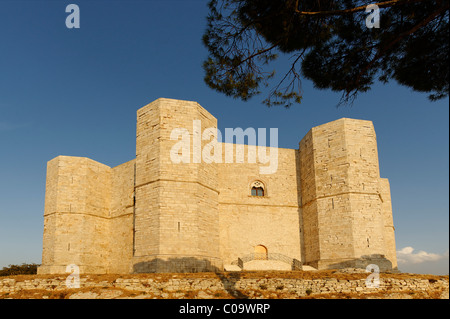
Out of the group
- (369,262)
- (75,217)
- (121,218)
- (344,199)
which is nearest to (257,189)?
(344,199)

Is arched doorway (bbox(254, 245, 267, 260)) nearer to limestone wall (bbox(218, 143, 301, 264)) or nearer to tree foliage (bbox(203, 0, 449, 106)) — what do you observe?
limestone wall (bbox(218, 143, 301, 264))

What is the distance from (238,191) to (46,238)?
1079 cm

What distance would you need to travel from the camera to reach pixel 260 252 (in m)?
19.4

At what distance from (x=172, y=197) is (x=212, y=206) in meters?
2.37

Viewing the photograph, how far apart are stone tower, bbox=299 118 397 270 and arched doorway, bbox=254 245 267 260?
2219 mm

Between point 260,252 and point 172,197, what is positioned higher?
point 172,197

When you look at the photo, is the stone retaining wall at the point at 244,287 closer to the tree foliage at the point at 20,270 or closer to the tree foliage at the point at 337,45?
the tree foliage at the point at 337,45

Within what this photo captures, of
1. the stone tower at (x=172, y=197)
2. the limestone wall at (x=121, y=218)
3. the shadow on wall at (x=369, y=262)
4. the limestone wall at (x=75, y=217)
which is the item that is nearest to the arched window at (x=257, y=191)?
the stone tower at (x=172, y=197)

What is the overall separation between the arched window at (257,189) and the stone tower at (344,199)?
242cm

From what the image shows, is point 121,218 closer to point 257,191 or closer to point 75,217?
point 75,217

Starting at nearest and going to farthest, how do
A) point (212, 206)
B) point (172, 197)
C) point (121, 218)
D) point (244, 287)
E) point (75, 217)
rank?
1. point (244, 287)
2. point (172, 197)
3. point (212, 206)
4. point (75, 217)
5. point (121, 218)

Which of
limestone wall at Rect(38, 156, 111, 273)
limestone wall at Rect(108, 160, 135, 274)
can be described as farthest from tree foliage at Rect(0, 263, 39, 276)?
limestone wall at Rect(108, 160, 135, 274)

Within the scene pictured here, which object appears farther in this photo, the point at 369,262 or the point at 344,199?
the point at 344,199
